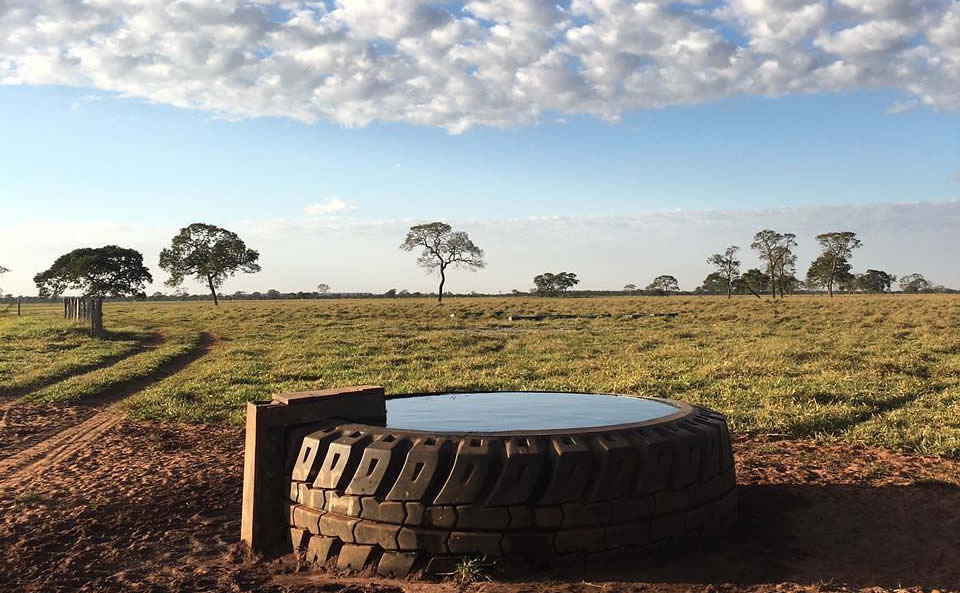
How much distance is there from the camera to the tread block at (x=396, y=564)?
172 inches

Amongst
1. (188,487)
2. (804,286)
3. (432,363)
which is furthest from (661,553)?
(804,286)

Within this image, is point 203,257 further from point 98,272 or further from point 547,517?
point 547,517

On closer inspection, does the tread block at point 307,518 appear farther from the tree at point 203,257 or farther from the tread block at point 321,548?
the tree at point 203,257

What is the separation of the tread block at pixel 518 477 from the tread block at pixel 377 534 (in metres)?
0.64

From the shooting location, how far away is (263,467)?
494 cm

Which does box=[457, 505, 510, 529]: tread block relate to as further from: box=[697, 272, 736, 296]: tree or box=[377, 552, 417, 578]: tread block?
box=[697, 272, 736, 296]: tree

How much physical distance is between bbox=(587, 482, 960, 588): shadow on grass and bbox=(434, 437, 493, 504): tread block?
86 cm

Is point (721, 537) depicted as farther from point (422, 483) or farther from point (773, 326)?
point (773, 326)

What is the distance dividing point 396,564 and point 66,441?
22.3ft

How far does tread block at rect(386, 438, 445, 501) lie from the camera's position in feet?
14.3

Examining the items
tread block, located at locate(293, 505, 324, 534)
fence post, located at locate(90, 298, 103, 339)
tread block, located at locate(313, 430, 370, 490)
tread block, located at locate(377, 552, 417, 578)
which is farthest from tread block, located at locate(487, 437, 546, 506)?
fence post, located at locate(90, 298, 103, 339)

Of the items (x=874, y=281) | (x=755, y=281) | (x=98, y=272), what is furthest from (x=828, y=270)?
(x=98, y=272)

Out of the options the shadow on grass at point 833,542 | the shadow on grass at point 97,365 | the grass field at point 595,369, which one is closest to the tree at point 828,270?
the grass field at point 595,369

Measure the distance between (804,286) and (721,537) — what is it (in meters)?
111
